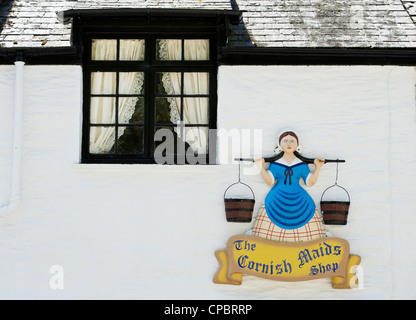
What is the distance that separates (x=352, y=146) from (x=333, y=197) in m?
0.70

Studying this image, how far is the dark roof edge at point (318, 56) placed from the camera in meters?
6.61

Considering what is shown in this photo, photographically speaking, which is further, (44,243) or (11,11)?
(11,11)

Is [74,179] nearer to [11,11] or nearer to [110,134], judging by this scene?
[110,134]

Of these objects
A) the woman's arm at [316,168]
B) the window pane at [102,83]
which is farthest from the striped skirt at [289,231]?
the window pane at [102,83]

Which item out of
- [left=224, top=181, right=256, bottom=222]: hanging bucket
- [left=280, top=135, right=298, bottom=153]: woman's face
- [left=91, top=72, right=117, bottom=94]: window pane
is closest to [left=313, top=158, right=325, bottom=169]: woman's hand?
[left=280, top=135, right=298, bottom=153]: woman's face

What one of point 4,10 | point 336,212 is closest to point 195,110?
point 336,212

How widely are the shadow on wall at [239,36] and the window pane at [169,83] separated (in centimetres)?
84

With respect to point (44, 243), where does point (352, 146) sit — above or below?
above

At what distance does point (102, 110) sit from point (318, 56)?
114 inches

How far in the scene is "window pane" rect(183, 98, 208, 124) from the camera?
7.02 meters

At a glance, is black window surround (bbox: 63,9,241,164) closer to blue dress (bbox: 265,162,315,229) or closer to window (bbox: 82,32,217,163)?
window (bbox: 82,32,217,163)

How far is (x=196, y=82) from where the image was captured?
7.05 m

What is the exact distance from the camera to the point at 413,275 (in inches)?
264

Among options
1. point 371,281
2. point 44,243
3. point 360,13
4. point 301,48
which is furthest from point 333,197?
point 44,243
